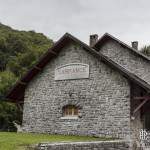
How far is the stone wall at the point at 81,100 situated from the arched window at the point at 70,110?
8.6 inches

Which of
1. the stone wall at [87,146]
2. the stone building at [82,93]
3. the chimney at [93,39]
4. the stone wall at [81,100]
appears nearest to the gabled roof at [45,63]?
the stone building at [82,93]

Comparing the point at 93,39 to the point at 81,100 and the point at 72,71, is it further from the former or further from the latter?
the point at 81,100

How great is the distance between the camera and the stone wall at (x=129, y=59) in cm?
2294

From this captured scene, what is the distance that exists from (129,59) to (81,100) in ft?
16.7

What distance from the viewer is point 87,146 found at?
1409 centimetres

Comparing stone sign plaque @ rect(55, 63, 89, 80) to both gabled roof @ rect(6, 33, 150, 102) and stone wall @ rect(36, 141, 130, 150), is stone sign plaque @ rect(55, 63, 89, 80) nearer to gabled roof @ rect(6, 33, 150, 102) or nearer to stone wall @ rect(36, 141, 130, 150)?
gabled roof @ rect(6, 33, 150, 102)

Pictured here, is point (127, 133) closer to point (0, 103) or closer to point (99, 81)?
point (99, 81)

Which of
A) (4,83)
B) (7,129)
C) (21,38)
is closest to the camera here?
(7,129)

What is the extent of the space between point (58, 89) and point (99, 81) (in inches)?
102

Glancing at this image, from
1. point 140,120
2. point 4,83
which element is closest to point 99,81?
point 140,120

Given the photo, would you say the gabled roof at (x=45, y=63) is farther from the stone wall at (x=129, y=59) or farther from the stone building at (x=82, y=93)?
the stone wall at (x=129, y=59)

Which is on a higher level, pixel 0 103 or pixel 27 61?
pixel 27 61

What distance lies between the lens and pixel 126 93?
18828 mm

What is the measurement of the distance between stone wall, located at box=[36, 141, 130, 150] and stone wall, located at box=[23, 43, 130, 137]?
169cm
